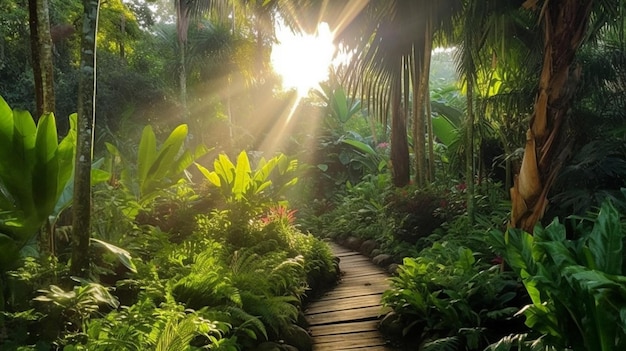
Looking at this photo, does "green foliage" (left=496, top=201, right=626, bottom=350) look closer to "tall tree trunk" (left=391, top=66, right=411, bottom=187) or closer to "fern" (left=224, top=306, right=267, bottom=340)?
"fern" (left=224, top=306, right=267, bottom=340)

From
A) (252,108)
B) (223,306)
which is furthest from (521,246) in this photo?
(252,108)

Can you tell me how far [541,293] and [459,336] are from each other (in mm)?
1049

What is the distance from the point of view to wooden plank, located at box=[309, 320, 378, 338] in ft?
15.0

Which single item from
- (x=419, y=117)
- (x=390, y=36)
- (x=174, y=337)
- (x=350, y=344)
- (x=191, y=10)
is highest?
(x=191, y=10)

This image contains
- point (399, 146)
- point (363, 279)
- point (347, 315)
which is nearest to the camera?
point (347, 315)

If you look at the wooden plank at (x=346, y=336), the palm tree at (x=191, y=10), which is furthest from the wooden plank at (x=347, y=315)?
the palm tree at (x=191, y=10)

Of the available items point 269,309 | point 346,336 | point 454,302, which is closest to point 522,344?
point 454,302

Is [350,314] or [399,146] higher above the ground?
[399,146]

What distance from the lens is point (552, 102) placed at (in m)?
3.65

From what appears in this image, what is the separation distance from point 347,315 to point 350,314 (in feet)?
0.12

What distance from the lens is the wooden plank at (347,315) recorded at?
193 inches

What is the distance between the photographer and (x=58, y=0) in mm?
10820

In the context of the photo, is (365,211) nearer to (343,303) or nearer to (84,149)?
(343,303)

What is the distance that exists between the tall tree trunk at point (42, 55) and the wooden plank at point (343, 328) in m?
3.15
